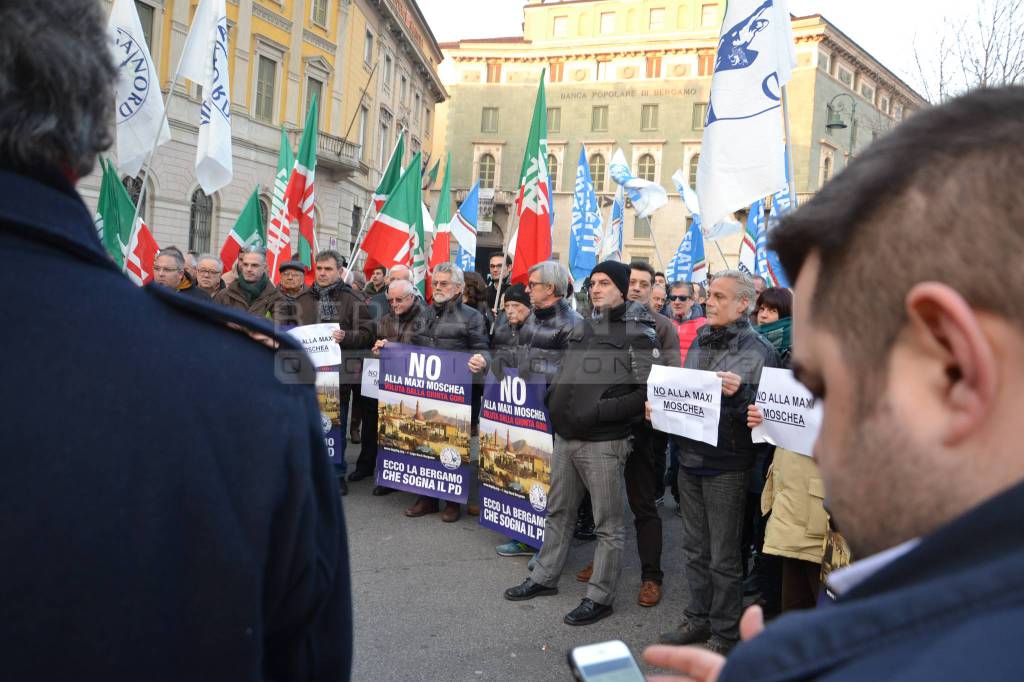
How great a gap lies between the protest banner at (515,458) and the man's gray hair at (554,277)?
0.72 metres

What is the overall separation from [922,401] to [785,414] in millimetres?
3500

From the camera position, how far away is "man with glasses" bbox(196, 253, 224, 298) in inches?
303

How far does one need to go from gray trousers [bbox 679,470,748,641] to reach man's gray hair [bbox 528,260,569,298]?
6.46 feet

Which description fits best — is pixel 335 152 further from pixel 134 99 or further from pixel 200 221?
pixel 134 99

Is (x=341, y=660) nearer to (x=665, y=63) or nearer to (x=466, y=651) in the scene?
(x=466, y=651)

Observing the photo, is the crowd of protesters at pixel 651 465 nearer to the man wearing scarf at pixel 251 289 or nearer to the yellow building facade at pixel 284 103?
the man wearing scarf at pixel 251 289

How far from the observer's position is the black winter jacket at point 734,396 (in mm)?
4164

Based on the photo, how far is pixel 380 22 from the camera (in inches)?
1420

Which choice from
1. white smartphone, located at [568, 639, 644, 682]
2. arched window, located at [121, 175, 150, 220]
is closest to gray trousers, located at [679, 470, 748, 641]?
white smartphone, located at [568, 639, 644, 682]

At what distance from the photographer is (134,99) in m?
7.30

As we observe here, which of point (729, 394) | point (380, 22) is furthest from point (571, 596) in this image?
point (380, 22)

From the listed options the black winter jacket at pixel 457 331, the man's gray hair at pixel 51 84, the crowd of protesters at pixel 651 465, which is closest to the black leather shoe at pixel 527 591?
the crowd of protesters at pixel 651 465

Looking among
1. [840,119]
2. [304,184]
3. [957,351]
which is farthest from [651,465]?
[840,119]

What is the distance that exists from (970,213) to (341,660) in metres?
1.09
